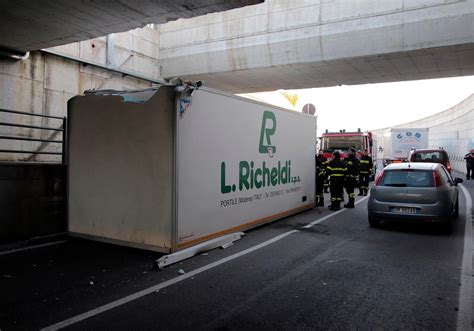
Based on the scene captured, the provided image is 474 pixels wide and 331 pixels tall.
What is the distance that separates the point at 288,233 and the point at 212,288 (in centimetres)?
359

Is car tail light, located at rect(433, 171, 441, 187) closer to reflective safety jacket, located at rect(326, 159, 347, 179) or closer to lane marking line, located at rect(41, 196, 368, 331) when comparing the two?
reflective safety jacket, located at rect(326, 159, 347, 179)

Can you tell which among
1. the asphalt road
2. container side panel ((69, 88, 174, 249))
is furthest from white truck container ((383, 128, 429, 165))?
container side panel ((69, 88, 174, 249))

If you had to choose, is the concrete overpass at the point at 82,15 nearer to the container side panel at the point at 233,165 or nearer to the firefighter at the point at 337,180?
the container side panel at the point at 233,165

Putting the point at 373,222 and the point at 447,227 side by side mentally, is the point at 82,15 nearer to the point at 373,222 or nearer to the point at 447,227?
the point at 373,222

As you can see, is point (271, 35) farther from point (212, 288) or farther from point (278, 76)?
point (212, 288)

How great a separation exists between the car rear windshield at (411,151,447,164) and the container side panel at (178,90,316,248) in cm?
959

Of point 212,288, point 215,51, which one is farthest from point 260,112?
point 215,51

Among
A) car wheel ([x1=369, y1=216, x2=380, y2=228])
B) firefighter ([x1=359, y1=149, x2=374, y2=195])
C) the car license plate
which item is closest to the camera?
the car license plate

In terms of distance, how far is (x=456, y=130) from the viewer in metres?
34.5

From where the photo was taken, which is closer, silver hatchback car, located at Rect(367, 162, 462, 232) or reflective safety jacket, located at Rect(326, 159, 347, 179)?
silver hatchback car, located at Rect(367, 162, 462, 232)

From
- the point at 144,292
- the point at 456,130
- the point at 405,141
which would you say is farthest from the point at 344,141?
the point at 456,130

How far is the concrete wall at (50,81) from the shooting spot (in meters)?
10.1

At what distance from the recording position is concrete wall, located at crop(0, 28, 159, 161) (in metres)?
10.1

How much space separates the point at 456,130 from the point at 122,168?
116 feet
